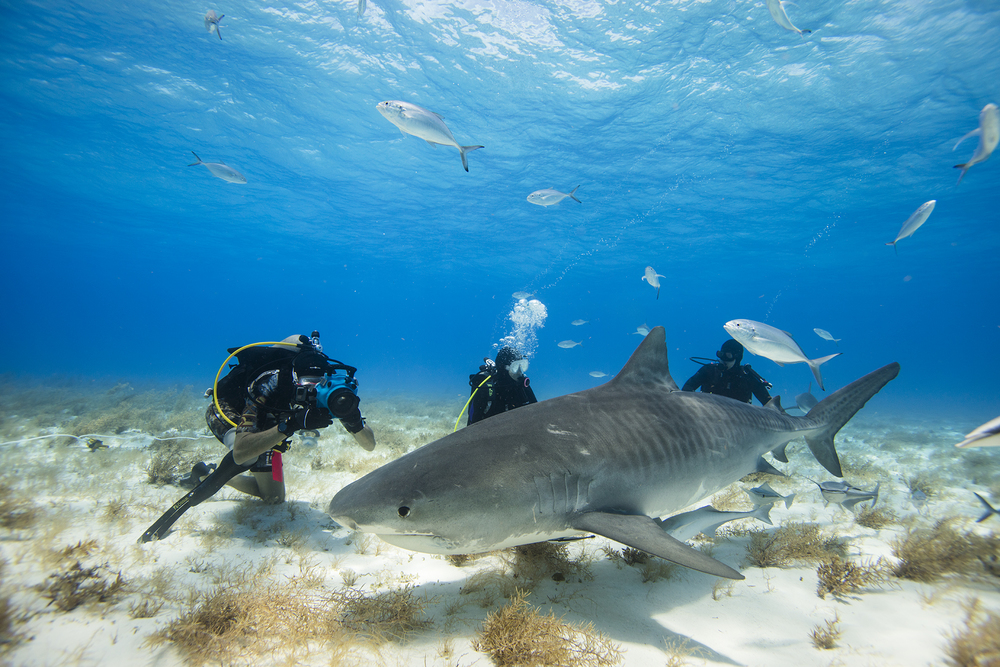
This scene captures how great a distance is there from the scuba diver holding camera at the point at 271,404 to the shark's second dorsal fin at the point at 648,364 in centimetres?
238

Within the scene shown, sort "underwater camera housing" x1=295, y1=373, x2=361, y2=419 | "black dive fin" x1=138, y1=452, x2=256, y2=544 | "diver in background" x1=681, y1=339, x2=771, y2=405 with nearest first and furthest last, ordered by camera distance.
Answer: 1. "underwater camera housing" x1=295, y1=373, x2=361, y2=419
2. "black dive fin" x1=138, y1=452, x2=256, y2=544
3. "diver in background" x1=681, y1=339, x2=771, y2=405

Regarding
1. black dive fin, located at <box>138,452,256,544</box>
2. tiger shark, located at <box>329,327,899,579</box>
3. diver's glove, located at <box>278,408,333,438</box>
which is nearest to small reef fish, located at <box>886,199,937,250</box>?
tiger shark, located at <box>329,327,899,579</box>

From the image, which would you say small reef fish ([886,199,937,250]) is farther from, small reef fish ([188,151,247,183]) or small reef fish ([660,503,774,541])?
small reef fish ([188,151,247,183])

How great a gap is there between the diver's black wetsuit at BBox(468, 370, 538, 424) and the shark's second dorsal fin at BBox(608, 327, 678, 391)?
101 inches

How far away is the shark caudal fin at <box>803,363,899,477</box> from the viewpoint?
3.88 meters

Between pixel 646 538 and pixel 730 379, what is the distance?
615 centimetres

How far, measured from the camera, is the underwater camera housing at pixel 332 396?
10.2ft

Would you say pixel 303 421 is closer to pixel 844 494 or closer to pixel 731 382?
pixel 844 494

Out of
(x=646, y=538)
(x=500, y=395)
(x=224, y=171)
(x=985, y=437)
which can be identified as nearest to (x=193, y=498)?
(x=500, y=395)

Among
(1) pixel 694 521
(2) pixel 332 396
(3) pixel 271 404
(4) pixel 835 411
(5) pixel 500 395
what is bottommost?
(1) pixel 694 521

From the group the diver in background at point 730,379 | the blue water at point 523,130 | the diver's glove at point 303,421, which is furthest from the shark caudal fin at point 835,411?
the blue water at point 523,130

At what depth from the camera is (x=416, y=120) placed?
6062mm

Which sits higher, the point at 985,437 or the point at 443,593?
the point at 985,437

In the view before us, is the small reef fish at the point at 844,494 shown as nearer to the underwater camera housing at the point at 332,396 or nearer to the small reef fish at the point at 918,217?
the underwater camera housing at the point at 332,396
